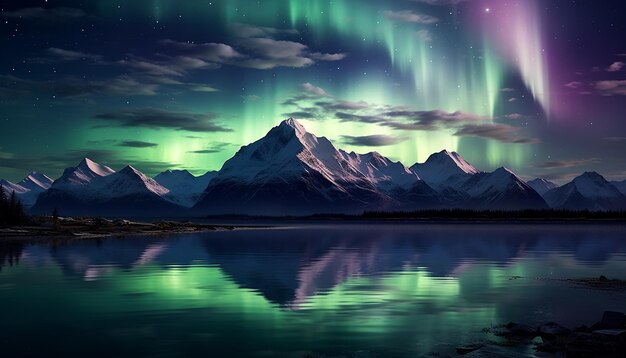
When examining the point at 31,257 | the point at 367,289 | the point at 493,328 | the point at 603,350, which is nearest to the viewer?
the point at 603,350

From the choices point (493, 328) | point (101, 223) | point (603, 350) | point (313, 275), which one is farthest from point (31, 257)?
point (101, 223)

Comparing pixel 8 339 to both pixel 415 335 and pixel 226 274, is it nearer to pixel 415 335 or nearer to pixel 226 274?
pixel 415 335

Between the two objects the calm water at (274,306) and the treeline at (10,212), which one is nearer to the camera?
the calm water at (274,306)

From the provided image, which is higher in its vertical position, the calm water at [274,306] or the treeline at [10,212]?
the treeline at [10,212]

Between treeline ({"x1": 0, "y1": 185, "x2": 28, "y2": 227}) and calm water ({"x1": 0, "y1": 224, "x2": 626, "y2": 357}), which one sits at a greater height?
treeline ({"x1": 0, "y1": 185, "x2": 28, "y2": 227})

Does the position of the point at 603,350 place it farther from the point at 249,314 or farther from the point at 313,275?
the point at 313,275

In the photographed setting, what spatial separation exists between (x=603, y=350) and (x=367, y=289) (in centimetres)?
2268

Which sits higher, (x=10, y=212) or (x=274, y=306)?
(x=10, y=212)

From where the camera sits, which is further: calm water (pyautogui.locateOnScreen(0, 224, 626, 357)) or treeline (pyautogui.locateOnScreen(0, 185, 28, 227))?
treeline (pyautogui.locateOnScreen(0, 185, 28, 227))

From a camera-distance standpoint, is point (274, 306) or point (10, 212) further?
point (10, 212)

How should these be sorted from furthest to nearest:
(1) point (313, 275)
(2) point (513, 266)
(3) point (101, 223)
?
(3) point (101, 223), (2) point (513, 266), (1) point (313, 275)

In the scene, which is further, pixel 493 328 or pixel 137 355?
pixel 493 328

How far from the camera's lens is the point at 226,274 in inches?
2239

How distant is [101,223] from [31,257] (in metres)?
104
